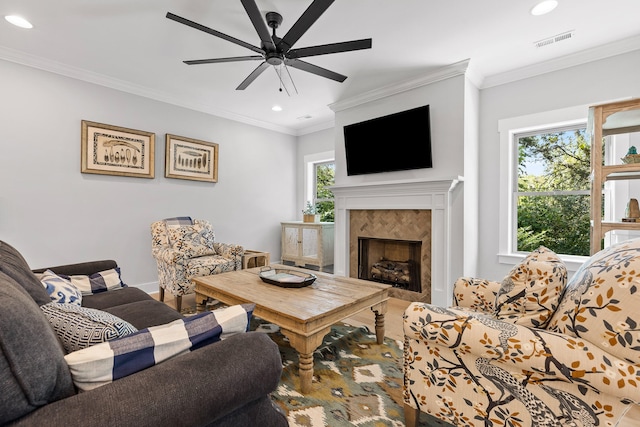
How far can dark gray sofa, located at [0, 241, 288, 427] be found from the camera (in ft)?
1.88

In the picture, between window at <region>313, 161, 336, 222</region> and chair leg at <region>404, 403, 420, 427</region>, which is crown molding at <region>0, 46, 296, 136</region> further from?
chair leg at <region>404, 403, 420, 427</region>

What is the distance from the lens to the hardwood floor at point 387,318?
2510mm

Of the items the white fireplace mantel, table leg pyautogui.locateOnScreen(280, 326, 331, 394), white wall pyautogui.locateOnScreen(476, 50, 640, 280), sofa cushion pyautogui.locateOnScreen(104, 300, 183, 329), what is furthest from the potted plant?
table leg pyautogui.locateOnScreen(280, 326, 331, 394)

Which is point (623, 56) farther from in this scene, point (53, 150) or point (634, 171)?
point (53, 150)

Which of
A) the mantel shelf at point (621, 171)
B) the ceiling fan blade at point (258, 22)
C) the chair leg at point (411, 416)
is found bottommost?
the chair leg at point (411, 416)

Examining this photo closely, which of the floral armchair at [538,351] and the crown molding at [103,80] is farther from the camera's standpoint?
the crown molding at [103,80]

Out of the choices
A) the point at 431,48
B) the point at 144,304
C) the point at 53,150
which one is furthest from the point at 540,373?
the point at 53,150

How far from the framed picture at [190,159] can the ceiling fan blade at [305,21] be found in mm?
2427

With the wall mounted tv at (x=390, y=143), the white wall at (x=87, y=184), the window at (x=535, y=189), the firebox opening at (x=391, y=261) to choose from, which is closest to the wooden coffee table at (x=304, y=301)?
the firebox opening at (x=391, y=261)

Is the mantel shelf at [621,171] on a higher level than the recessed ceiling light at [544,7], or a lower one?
lower

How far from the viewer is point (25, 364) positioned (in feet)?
1.90

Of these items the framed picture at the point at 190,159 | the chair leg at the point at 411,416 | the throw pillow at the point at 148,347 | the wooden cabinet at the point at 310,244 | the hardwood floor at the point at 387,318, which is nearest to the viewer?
the throw pillow at the point at 148,347

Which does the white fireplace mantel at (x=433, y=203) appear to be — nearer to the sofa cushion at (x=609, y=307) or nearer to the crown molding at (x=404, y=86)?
the crown molding at (x=404, y=86)

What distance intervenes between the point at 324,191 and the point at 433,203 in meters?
2.48
